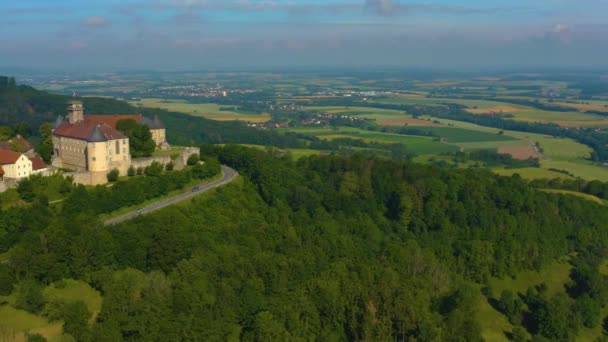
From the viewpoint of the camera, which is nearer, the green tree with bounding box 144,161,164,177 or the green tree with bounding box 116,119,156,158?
the green tree with bounding box 144,161,164,177

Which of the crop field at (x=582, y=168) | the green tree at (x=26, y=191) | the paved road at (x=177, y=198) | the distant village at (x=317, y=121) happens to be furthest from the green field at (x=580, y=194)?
the distant village at (x=317, y=121)

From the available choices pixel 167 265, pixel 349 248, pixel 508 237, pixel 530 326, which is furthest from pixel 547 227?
pixel 167 265

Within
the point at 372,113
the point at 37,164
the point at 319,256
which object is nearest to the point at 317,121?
the point at 372,113

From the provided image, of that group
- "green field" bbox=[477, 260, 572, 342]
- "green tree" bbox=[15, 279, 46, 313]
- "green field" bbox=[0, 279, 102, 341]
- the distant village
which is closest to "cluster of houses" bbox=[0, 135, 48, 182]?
"green field" bbox=[0, 279, 102, 341]

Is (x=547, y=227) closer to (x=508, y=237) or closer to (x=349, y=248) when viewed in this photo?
(x=508, y=237)

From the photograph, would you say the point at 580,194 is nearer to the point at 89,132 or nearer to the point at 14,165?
the point at 89,132

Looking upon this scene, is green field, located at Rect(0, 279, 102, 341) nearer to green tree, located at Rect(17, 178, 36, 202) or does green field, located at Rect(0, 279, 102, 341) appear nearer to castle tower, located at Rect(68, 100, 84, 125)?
green tree, located at Rect(17, 178, 36, 202)
